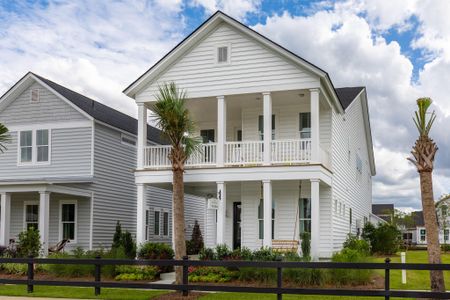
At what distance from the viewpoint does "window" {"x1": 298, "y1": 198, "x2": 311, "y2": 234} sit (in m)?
21.2

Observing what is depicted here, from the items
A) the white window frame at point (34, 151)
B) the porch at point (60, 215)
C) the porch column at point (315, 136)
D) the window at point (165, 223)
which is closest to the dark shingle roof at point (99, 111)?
the white window frame at point (34, 151)

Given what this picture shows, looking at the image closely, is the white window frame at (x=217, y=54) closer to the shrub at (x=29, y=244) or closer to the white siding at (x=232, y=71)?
the white siding at (x=232, y=71)

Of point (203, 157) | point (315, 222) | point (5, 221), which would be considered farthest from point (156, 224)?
point (315, 222)

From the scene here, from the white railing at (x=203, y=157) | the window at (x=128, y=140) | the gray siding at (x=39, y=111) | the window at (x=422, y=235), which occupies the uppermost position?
the gray siding at (x=39, y=111)

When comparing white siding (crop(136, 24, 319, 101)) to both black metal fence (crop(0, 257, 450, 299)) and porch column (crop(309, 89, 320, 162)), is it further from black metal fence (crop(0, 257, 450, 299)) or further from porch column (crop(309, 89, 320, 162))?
black metal fence (crop(0, 257, 450, 299))

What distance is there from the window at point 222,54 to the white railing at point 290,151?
142 inches

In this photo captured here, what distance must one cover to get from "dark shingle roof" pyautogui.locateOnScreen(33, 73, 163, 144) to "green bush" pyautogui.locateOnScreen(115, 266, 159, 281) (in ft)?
31.2

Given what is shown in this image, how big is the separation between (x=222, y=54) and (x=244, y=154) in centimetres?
381

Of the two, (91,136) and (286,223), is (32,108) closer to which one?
(91,136)

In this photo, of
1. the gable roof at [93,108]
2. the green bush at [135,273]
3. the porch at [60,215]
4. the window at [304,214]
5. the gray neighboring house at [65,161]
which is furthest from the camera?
the gable roof at [93,108]

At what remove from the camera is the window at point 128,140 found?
2786cm

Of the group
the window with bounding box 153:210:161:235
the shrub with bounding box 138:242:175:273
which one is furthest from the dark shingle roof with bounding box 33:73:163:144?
the shrub with bounding box 138:242:175:273

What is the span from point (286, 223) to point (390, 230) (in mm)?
10362

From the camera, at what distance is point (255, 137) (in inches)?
883
